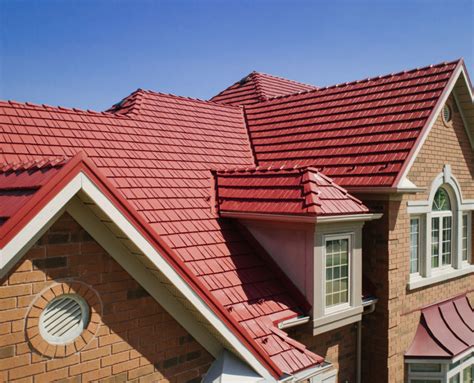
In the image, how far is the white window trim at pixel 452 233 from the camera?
32.4ft

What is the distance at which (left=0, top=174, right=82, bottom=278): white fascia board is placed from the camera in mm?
4098

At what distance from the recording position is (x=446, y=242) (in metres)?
11.2

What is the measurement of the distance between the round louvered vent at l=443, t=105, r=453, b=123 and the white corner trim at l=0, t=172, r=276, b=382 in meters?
7.88

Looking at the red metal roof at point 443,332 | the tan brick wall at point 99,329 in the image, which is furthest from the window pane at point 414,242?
the tan brick wall at point 99,329

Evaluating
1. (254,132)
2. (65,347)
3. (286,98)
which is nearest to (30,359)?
(65,347)

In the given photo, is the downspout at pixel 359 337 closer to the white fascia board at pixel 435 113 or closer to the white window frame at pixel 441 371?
the white window frame at pixel 441 371

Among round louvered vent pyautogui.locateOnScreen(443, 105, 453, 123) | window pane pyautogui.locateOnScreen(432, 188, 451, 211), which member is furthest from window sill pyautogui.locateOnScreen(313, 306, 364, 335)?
round louvered vent pyautogui.locateOnScreen(443, 105, 453, 123)

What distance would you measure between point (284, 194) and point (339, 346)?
3253mm

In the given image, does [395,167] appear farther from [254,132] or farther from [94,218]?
[94,218]

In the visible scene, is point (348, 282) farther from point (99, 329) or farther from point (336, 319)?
point (99, 329)

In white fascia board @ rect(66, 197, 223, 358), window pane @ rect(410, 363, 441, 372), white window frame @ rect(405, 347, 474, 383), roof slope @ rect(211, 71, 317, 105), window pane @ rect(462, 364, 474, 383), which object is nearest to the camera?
white fascia board @ rect(66, 197, 223, 358)

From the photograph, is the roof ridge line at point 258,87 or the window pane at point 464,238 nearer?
the window pane at point 464,238

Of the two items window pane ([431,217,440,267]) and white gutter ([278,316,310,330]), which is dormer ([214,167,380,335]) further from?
window pane ([431,217,440,267])

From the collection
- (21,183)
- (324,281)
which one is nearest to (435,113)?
(324,281)
